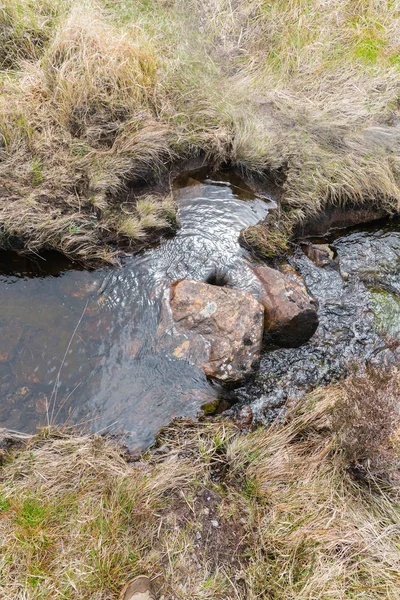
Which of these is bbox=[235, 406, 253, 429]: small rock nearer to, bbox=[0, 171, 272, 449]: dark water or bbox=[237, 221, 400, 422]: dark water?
bbox=[237, 221, 400, 422]: dark water

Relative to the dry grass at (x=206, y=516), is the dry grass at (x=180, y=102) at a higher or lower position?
higher

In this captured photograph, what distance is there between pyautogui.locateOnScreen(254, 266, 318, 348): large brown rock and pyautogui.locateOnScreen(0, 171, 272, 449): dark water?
0.67 ft

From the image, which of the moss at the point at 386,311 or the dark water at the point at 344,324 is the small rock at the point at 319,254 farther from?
the moss at the point at 386,311

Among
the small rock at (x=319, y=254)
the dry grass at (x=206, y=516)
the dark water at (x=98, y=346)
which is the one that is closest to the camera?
the dry grass at (x=206, y=516)

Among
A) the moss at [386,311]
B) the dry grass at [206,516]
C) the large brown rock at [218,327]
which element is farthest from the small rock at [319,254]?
the dry grass at [206,516]

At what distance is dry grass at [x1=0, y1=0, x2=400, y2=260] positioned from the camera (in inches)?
136

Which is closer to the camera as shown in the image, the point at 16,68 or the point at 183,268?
the point at 183,268

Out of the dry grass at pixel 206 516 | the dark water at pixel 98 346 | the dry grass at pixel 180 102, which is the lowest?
the dry grass at pixel 206 516

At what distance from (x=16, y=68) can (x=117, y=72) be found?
108 cm

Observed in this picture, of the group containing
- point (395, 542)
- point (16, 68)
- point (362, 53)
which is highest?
point (362, 53)

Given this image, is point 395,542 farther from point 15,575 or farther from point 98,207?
point 98,207

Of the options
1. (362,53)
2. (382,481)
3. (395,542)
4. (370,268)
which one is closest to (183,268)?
(370,268)

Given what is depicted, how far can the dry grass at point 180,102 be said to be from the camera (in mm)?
3459

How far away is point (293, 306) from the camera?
3.39 metres
